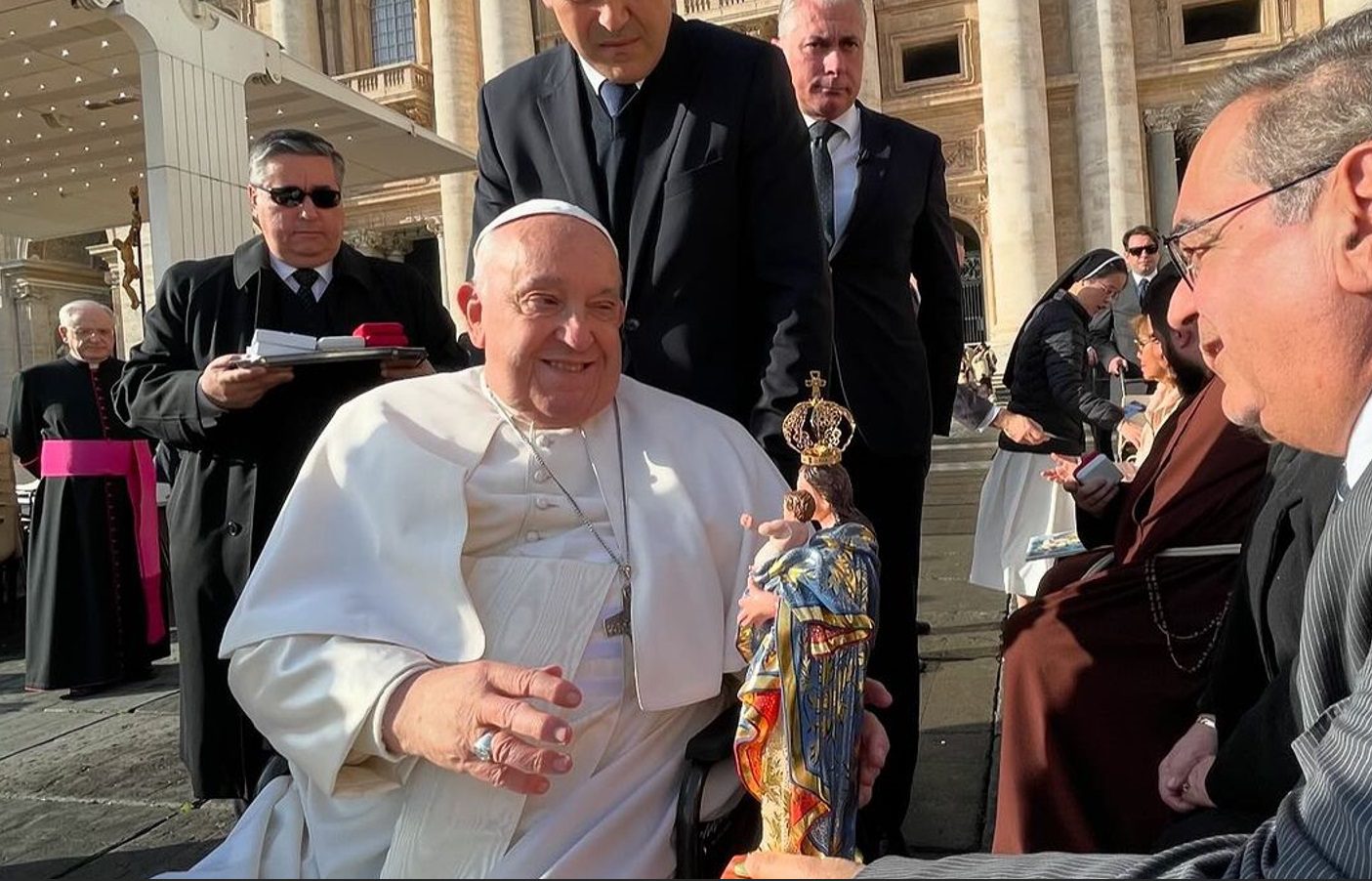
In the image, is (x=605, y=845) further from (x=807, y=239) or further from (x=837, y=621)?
(x=807, y=239)

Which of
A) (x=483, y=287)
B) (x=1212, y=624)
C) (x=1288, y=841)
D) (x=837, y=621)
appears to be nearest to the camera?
(x=1288, y=841)

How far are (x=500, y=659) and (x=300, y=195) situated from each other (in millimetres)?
1977

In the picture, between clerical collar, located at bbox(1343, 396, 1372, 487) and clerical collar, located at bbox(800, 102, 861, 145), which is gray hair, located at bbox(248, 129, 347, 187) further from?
clerical collar, located at bbox(1343, 396, 1372, 487)

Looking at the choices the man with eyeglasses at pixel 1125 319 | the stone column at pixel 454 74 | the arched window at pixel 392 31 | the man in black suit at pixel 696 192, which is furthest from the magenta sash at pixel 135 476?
the arched window at pixel 392 31

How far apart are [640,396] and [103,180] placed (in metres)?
13.1

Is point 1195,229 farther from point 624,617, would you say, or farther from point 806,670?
point 624,617

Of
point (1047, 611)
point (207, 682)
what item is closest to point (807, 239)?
point (1047, 611)

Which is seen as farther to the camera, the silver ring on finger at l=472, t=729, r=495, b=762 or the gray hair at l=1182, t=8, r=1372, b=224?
the silver ring on finger at l=472, t=729, r=495, b=762

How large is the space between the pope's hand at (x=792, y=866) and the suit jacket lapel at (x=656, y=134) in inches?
63.3

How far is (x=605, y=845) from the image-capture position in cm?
179

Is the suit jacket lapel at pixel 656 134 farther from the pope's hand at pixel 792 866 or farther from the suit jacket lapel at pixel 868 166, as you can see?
the pope's hand at pixel 792 866

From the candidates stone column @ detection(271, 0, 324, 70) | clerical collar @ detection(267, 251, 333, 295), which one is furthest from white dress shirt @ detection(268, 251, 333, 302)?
stone column @ detection(271, 0, 324, 70)

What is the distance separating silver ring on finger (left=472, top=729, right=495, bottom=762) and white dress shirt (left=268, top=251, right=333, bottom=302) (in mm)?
2209

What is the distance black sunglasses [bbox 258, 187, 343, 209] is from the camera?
3.23m
